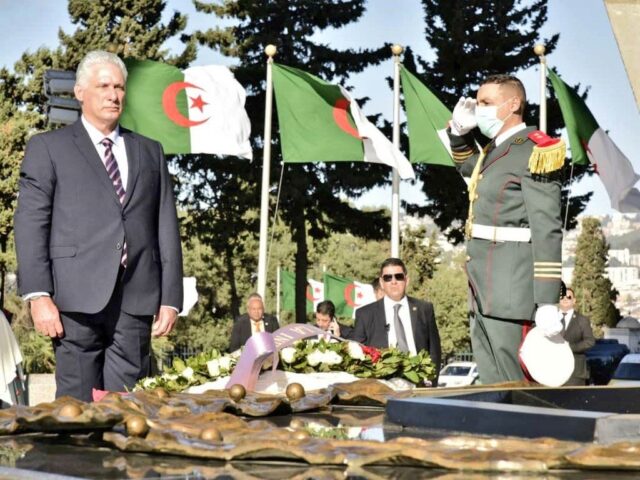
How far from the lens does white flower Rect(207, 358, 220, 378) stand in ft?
16.6

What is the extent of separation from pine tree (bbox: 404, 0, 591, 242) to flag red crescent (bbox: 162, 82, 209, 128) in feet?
64.0

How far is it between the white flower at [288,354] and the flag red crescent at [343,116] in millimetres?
12484

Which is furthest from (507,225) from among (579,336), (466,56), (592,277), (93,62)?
(592,277)

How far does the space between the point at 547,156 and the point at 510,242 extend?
46 centimetres

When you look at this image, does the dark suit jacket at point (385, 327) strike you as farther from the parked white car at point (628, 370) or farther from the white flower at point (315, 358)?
the white flower at point (315, 358)

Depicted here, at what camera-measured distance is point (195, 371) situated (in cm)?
509

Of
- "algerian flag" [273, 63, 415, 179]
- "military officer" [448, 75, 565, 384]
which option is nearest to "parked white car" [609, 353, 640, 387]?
"algerian flag" [273, 63, 415, 179]

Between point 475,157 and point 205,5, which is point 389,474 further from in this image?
point 205,5

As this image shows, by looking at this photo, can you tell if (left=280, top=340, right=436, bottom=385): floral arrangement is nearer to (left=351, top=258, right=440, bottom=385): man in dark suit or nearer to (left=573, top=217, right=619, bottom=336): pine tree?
(left=351, top=258, right=440, bottom=385): man in dark suit

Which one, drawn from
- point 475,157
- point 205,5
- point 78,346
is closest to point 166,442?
point 78,346

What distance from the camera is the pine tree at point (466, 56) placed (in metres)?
36.5

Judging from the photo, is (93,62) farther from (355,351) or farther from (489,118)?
(489,118)

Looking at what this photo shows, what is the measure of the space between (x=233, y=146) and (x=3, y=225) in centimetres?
1378

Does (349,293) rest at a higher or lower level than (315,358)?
lower
